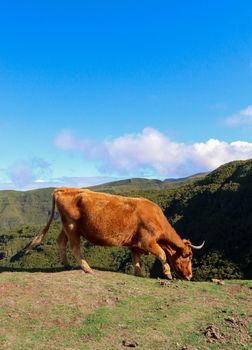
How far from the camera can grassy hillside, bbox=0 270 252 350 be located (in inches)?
375

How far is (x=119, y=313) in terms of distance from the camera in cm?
1059

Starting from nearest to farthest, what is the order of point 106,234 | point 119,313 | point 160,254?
point 119,313, point 106,234, point 160,254

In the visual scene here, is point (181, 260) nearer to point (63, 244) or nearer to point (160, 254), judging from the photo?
point (160, 254)

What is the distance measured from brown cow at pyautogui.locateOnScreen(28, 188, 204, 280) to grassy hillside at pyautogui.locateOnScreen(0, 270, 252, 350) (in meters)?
1.36

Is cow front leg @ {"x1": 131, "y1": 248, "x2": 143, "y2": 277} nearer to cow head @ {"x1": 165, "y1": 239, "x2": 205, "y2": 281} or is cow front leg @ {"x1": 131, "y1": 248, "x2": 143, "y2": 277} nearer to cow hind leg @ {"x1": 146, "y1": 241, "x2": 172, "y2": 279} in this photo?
cow hind leg @ {"x1": 146, "y1": 241, "x2": 172, "y2": 279}

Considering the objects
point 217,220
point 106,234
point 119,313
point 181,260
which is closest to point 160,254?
point 181,260

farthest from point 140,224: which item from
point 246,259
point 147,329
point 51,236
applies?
point 51,236

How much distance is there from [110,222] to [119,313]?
12.2 ft

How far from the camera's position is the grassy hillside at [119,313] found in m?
9.52

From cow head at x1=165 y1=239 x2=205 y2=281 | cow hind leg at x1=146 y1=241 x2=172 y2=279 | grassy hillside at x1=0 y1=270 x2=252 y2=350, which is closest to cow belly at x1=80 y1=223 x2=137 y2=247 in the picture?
cow hind leg at x1=146 y1=241 x2=172 y2=279

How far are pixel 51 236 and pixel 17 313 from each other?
439 ft

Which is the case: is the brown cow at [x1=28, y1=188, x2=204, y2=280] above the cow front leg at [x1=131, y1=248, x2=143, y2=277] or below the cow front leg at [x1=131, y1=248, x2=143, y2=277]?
above

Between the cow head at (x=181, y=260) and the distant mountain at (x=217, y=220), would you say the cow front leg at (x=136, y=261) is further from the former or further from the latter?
the distant mountain at (x=217, y=220)

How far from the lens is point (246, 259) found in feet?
241
